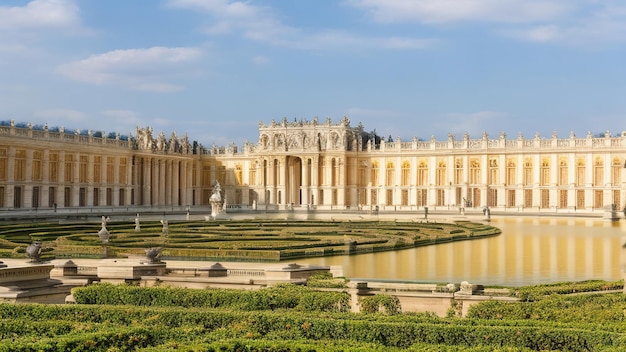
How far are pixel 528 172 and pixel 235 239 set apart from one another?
4240 centimetres

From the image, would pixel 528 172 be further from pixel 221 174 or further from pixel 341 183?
pixel 221 174

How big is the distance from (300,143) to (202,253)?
180ft

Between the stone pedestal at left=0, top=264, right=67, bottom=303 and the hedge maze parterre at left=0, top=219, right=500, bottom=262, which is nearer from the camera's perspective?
the stone pedestal at left=0, top=264, right=67, bottom=303

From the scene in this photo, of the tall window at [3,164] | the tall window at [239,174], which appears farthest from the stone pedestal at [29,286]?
the tall window at [239,174]

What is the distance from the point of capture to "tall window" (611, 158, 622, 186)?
212 ft

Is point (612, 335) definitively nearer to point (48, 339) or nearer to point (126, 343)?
point (126, 343)

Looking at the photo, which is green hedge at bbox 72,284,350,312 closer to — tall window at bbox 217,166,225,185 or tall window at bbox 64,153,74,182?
tall window at bbox 64,153,74,182

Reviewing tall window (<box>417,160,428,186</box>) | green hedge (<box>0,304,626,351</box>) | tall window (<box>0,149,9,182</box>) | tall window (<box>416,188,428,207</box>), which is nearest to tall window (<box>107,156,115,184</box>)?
tall window (<box>0,149,9,182</box>)

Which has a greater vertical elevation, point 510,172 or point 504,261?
point 510,172

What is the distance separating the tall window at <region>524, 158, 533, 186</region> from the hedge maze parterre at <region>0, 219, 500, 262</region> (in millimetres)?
28014

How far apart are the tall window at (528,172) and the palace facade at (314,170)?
0.09 m

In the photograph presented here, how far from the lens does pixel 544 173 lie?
226 ft

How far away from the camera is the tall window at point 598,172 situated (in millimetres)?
65875

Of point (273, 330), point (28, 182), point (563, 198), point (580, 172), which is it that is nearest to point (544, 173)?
point (563, 198)
